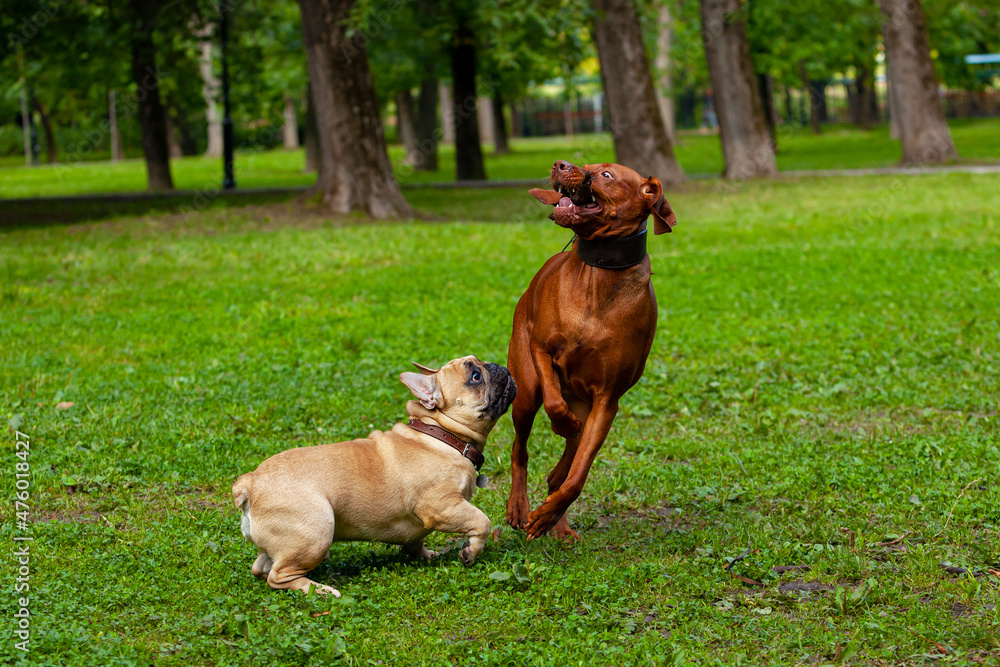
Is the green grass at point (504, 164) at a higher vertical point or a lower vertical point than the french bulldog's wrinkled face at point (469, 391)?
higher

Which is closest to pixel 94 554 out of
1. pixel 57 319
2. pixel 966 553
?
pixel 966 553

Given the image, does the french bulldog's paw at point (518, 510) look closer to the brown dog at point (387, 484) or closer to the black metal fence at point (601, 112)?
the brown dog at point (387, 484)

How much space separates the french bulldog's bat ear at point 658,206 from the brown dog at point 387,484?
1.01 meters

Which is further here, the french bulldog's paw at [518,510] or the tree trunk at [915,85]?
the tree trunk at [915,85]

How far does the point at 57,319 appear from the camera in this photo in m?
11.5

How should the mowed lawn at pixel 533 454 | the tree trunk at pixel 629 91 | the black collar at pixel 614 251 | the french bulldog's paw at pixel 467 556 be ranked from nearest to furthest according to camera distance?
the mowed lawn at pixel 533 454 → the black collar at pixel 614 251 → the french bulldog's paw at pixel 467 556 → the tree trunk at pixel 629 91

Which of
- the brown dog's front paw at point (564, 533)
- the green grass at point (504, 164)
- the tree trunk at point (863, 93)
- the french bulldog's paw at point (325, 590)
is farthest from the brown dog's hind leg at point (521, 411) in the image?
the tree trunk at point (863, 93)

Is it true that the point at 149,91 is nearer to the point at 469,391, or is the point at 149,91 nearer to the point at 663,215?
the point at 469,391

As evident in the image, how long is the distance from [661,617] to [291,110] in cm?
5743

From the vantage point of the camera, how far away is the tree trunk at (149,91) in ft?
84.1

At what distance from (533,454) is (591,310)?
2546 mm

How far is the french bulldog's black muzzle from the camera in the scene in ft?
16.6

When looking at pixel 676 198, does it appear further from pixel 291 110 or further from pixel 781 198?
pixel 291 110

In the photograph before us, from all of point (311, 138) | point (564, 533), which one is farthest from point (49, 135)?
point (564, 533)
